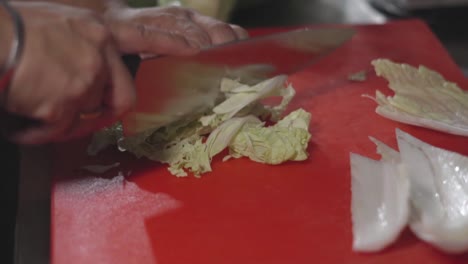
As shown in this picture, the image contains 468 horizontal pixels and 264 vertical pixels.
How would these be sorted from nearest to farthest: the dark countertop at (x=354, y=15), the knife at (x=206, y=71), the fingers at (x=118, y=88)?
the fingers at (x=118, y=88), the knife at (x=206, y=71), the dark countertop at (x=354, y=15)

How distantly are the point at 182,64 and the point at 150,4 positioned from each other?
0.76 meters

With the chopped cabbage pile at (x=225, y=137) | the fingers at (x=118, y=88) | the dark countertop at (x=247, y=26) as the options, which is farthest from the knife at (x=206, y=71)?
the dark countertop at (x=247, y=26)

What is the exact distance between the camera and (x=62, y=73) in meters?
1.08

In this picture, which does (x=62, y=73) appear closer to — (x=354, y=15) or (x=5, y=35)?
(x=5, y=35)

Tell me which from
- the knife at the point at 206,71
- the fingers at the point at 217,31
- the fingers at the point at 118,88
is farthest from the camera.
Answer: the fingers at the point at 217,31

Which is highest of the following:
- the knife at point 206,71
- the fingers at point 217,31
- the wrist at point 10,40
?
the wrist at point 10,40

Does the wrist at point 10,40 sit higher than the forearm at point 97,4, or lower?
higher

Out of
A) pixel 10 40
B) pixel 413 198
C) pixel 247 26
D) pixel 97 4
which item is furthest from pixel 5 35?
pixel 247 26

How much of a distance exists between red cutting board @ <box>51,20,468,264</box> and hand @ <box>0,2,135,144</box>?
0.75ft

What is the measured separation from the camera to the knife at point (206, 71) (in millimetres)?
1429

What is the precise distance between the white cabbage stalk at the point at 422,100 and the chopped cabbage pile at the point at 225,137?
0.78 feet

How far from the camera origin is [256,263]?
1246mm

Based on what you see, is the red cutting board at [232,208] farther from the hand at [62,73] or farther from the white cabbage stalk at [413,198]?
the hand at [62,73]

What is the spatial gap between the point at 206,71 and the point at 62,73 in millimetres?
484
